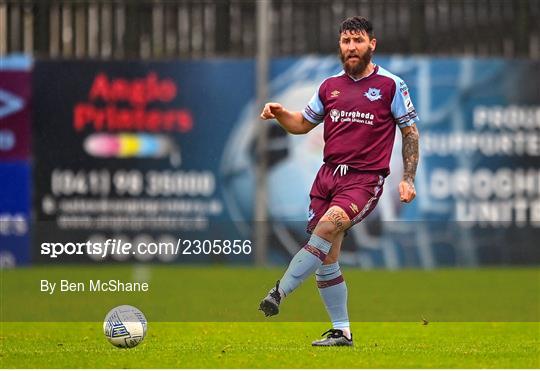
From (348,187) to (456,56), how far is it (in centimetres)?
1001

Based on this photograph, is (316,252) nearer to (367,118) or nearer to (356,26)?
(367,118)

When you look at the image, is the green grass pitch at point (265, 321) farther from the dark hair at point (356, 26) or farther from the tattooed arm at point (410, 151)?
the dark hair at point (356, 26)

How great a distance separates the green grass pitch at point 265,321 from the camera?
9.09 metres

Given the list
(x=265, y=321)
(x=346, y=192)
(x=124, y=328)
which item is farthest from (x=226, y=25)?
(x=124, y=328)

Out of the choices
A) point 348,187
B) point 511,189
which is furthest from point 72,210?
point 348,187

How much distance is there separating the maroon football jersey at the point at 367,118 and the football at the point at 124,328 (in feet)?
5.63

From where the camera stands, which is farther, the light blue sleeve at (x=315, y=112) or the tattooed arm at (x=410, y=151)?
the light blue sleeve at (x=315, y=112)

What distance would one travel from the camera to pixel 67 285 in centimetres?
1205

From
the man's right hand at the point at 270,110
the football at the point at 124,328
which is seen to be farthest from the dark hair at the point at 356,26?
the football at the point at 124,328

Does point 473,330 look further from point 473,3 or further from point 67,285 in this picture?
point 473,3

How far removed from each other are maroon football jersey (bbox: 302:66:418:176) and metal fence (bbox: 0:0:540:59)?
940 centimetres

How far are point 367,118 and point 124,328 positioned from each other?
2.16 meters

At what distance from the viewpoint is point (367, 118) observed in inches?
375

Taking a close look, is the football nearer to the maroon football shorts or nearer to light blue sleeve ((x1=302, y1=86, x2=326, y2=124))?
the maroon football shorts
